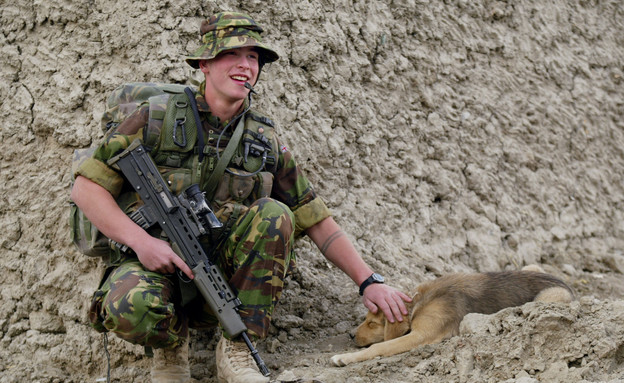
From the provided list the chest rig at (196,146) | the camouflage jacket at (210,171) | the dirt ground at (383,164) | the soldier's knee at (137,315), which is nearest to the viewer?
the soldier's knee at (137,315)

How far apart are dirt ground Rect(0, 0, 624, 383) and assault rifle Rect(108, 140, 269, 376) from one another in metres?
0.49

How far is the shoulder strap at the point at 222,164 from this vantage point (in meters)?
3.83

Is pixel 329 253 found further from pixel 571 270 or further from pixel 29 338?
pixel 571 270

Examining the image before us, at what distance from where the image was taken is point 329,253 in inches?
163

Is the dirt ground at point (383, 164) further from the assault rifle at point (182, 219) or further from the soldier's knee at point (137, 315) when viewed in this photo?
the soldier's knee at point (137, 315)

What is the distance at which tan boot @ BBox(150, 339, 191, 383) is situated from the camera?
3.82 meters

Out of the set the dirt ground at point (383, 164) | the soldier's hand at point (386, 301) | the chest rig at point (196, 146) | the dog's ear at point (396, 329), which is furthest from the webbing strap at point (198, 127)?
the dog's ear at point (396, 329)

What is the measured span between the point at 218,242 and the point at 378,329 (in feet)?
3.64

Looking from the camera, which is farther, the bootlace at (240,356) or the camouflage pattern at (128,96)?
the camouflage pattern at (128,96)

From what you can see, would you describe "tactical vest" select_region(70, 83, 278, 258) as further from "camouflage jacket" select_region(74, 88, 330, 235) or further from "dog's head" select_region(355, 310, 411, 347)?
"dog's head" select_region(355, 310, 411, 347)

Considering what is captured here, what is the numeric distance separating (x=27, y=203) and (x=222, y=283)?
1.71 m

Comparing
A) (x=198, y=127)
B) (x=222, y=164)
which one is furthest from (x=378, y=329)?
(x=198, y=127)

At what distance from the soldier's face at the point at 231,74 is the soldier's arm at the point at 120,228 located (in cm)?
78

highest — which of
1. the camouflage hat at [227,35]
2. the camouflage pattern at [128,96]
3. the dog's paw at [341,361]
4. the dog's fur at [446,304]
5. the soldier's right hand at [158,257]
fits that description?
the camouflage hat at [227,35]
